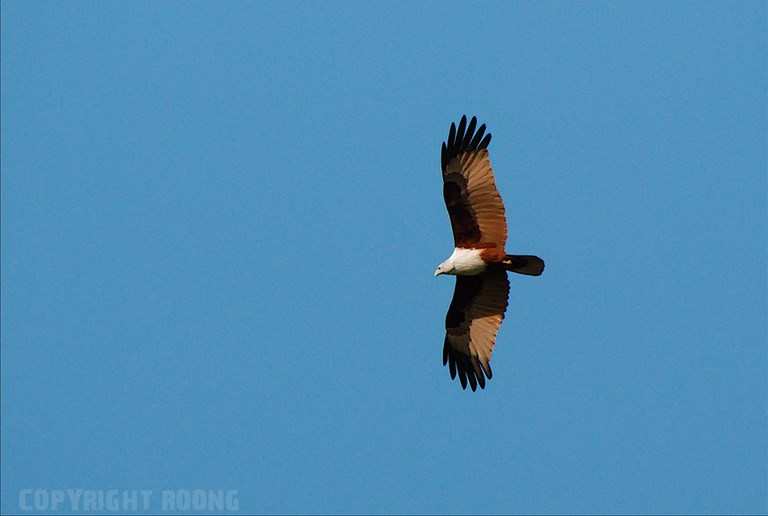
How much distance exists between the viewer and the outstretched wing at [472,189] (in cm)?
1809

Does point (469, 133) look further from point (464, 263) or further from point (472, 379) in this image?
point (472, 379)

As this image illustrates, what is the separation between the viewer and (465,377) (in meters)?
19.5

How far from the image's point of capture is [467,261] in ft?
60.1

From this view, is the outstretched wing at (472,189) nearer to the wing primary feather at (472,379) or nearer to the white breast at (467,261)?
the white breast at (467,261)

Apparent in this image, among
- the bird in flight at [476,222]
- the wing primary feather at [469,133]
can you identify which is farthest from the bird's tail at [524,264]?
the wing primary feather at [469,133]

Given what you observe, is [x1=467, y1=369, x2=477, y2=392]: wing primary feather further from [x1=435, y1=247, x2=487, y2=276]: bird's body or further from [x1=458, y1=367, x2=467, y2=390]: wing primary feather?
[x1=435, y1=247, x2=487, y2=276]: bird's body

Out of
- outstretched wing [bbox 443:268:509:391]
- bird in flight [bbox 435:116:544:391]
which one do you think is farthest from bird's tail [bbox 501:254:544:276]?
outstretched wing [bbox 443:268:509:391]

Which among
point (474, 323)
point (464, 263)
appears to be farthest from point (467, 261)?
point (474, 323)

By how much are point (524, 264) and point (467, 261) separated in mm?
812

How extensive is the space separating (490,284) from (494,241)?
0.79 metres

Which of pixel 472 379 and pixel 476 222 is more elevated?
pixel 476 222

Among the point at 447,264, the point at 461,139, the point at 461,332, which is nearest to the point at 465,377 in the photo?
the point at 461,332

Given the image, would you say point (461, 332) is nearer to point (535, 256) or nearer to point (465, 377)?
point (465, 377)

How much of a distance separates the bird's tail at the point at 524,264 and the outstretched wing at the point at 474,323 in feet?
1.50
